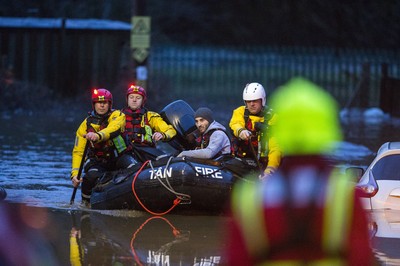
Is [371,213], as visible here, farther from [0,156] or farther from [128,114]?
[0,156]

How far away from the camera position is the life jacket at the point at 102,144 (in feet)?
45.3

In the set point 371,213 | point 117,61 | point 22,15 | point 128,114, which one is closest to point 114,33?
point 117,61

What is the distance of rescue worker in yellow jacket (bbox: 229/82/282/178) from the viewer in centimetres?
1312

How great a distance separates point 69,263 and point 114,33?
19.2 m

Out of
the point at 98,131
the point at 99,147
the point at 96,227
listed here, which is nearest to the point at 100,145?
the point at 99,147

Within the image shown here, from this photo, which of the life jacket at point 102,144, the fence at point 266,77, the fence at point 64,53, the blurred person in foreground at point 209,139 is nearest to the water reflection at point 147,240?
the blurred person in foreground at point 209,139

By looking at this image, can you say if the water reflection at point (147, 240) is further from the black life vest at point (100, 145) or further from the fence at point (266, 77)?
the fence at point (266, 77)

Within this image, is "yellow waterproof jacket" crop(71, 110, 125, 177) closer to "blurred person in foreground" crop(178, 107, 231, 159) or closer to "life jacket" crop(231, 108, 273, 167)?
"blurred person in foreground" crop(178, 107, 231, 159)

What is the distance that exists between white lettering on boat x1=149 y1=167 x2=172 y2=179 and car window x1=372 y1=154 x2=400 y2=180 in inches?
87.2

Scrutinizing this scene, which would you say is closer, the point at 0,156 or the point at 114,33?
the point at 0,156

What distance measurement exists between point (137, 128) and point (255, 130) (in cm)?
162

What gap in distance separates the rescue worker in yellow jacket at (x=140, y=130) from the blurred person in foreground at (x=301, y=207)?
9.27 m

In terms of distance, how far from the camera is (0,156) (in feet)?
59.9

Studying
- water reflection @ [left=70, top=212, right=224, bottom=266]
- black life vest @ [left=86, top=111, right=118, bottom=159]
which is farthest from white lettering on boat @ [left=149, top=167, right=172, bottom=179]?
black life vest @ [left=86, top=111, right=118, bottom=159]
